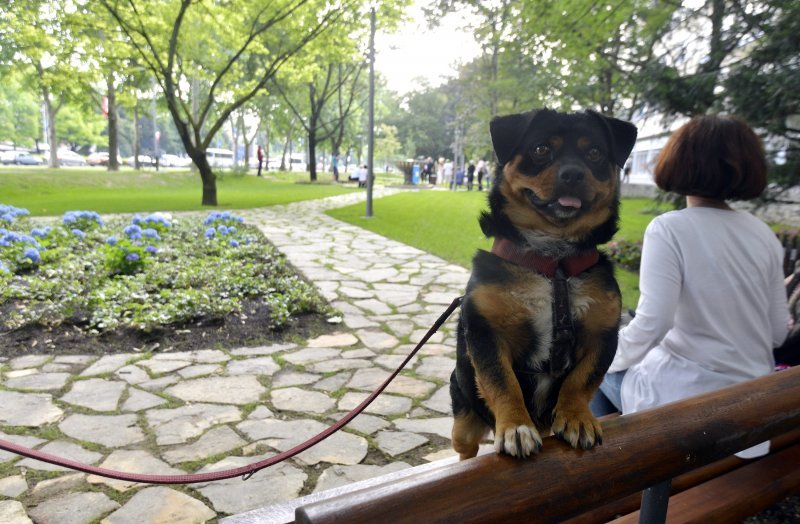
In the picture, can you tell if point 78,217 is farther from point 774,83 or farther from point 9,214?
point 774,83

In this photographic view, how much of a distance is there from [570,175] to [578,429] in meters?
0.88

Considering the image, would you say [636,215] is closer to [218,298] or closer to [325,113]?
[218,298]

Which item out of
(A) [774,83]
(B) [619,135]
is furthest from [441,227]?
(B) [619,135]

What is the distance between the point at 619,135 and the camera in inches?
81.9

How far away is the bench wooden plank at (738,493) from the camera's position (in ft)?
6.50

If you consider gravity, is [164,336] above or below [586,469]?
below

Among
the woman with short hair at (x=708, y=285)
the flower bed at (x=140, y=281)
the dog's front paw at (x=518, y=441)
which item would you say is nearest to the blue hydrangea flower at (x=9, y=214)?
the flower bed at (x=140, y=281)

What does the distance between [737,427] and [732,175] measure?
146 cm

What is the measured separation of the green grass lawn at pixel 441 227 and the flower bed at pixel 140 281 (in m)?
3.22

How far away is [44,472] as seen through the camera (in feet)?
10.1

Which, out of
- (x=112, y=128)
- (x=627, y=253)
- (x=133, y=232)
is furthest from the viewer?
(x=112, y=128)

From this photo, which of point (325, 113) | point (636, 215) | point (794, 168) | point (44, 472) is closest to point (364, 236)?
point (794, 168)

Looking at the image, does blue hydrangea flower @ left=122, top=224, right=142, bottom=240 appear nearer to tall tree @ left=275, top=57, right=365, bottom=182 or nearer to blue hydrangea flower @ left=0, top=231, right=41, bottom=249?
blue hydrangea flower @ left=0, top=231, right=41, bottom=249

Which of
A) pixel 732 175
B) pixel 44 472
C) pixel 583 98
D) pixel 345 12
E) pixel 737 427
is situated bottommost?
pixel 44 472
